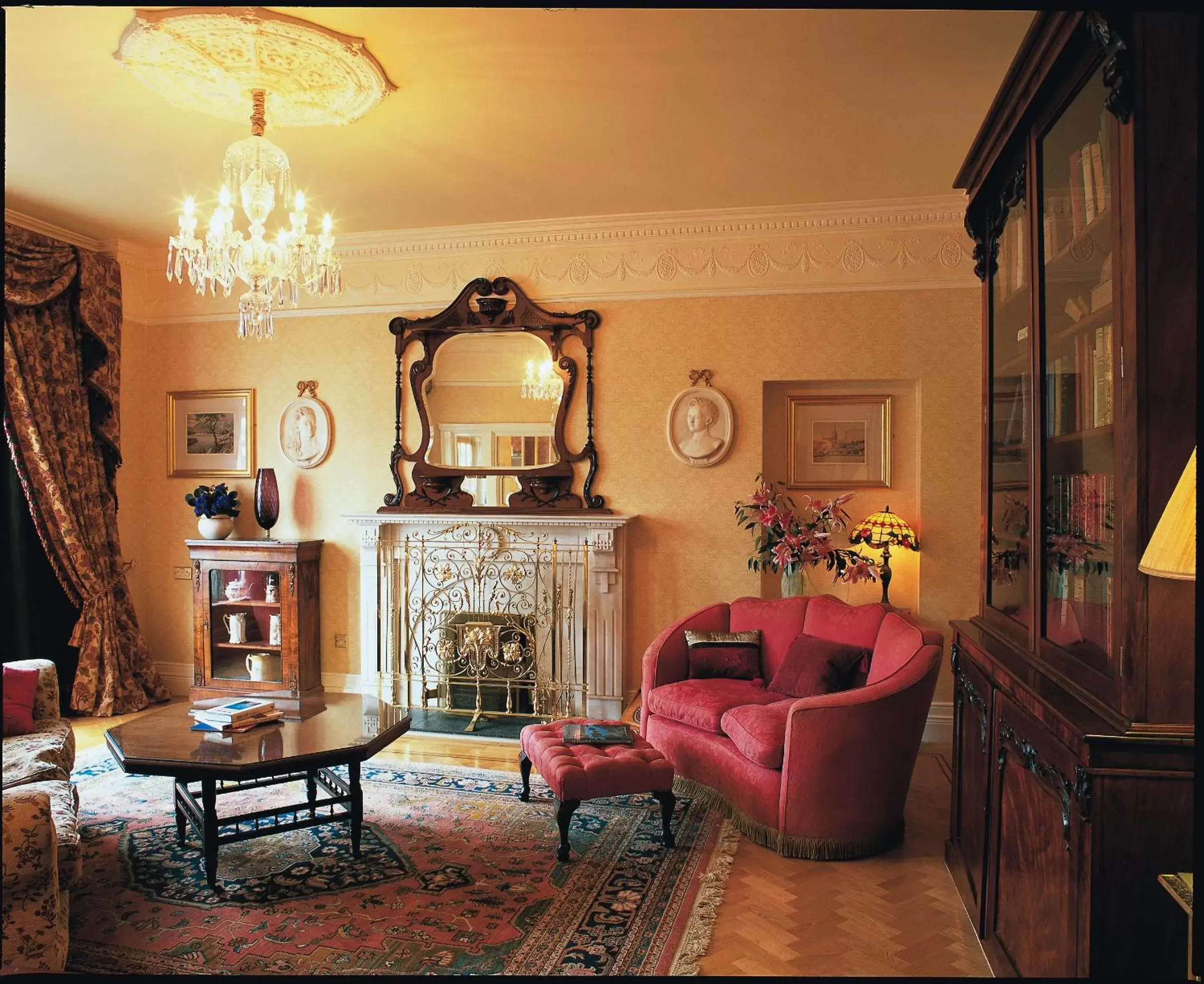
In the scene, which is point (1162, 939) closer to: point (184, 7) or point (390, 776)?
point (390, 776)

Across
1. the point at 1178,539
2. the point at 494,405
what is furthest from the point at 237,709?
the point at 1178,539

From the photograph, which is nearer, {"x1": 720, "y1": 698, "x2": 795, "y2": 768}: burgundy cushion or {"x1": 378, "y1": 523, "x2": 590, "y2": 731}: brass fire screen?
{"x1": 720, "y1": 698, "x2": 795, "y2": 768}: burgundy cushion

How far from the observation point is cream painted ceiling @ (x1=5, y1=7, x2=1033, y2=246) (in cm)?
305

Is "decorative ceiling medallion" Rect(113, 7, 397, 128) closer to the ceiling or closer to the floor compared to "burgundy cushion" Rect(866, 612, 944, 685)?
closer to the ceiling

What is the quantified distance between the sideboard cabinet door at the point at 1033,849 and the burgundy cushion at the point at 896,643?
983 mm

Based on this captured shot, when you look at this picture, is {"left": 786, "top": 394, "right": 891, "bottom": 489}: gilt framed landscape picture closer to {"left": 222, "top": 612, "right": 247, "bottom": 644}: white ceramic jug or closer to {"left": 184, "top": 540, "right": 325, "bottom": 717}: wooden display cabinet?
{"left": 184, "top": 540, "right": 325, "bottom": 717}: wooden display cabinet

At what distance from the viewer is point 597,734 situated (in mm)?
3727

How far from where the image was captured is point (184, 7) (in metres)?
2.93

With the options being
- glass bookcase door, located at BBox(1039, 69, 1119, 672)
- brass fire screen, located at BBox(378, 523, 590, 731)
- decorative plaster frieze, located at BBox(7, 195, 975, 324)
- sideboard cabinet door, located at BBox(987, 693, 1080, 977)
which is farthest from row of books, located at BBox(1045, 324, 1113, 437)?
brass fire screen, located at BBox(378, 523, 590, 731)

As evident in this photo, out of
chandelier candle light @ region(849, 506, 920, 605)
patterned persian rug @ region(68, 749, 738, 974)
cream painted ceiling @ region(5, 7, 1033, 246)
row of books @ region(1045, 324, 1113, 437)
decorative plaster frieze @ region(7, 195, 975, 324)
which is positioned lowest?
patterned persian rug @ region(68, 749, 738, 974)

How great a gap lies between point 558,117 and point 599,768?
276 centimetres

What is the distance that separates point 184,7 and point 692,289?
3.09 m

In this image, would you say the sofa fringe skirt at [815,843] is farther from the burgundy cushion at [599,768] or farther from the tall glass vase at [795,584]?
the tall glass vase at [795,584]

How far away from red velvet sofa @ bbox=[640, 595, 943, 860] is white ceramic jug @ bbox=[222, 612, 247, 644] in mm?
3164
